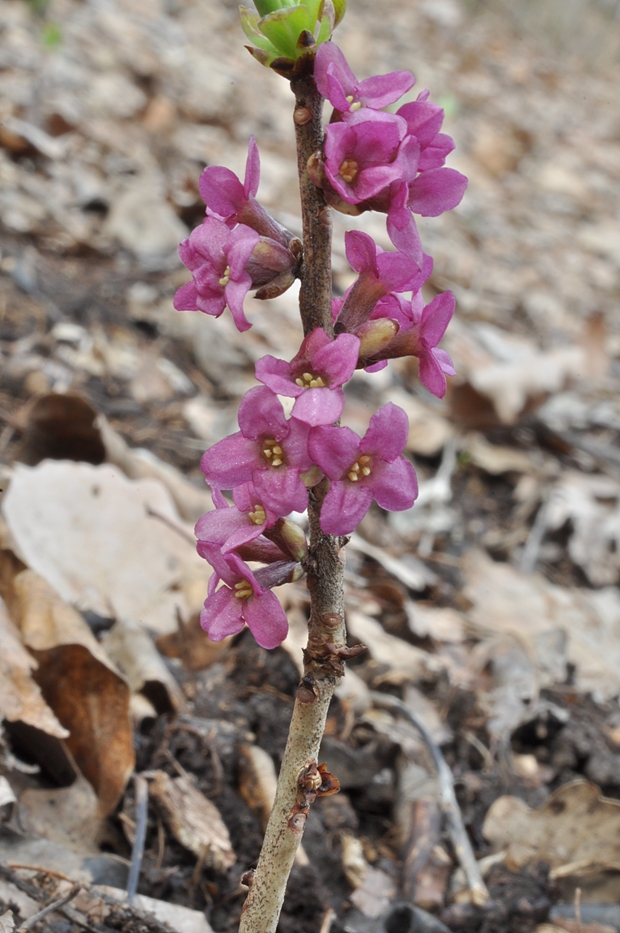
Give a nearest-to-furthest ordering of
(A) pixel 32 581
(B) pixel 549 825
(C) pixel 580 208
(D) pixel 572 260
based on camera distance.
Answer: (A) pixel 32 581 → (B) pixel 549 825 → (D) pixel 572 260 → (C) pixel 580 208

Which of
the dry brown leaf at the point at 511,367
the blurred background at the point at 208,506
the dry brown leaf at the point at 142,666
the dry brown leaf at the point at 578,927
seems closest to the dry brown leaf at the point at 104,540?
the blurred background at the point at 208,506

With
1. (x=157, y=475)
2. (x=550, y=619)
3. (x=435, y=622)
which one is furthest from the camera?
(x=550, y=619)

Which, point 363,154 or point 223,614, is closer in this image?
point 363,154

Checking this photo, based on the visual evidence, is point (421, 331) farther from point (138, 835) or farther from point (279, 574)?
point (138, 835)

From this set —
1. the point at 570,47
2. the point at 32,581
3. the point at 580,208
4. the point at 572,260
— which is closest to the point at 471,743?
the point at 32,581

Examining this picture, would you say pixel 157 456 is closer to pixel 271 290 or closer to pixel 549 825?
pixel 549 825

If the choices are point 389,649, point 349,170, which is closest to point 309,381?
point 349,170
